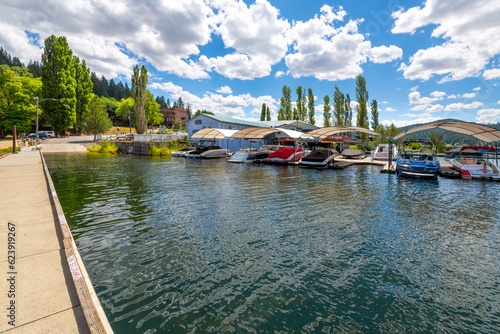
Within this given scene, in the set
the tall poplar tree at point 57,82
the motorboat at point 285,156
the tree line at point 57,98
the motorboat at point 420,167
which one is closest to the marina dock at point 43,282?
the motorboat at point 420,167

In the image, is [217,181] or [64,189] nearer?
[64,189]

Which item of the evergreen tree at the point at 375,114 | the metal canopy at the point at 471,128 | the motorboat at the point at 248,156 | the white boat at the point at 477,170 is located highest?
the evergreen tree at the point at 375,114

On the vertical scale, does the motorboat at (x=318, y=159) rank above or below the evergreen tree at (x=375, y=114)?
Answer: below

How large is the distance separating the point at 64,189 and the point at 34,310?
37.5 ft

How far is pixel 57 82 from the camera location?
53125mm

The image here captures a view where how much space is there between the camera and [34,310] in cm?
313

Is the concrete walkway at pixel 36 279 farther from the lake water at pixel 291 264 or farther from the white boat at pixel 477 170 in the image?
the white boat at pixel 477 170

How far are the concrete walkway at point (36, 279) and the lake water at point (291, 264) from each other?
68 cm

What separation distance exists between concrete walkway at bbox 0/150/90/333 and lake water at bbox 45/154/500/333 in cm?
68

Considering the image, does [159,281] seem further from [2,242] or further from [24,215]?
[24,215]

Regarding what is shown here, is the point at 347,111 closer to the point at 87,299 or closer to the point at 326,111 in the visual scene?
the point at 326,111

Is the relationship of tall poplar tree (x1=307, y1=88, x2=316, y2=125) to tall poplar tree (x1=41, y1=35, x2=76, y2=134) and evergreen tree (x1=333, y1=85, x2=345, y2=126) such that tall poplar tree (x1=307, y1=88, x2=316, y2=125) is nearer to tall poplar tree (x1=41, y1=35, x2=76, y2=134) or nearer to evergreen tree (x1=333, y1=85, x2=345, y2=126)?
evergreen tree (x1=333, y1=85, x2=345, y2=126)

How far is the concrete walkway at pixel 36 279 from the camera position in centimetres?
292

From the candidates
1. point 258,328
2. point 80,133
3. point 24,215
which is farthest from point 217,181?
point 80,133
